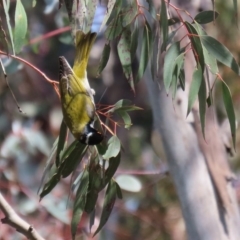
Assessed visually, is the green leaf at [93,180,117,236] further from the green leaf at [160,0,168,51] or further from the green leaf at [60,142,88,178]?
the green leaf at [160,0,168,51]

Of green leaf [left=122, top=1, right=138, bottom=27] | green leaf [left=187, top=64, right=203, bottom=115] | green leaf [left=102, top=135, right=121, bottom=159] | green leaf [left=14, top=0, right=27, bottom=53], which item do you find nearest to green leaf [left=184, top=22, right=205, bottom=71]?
green leaf [left=187, top=64, right=203, bottom=115]

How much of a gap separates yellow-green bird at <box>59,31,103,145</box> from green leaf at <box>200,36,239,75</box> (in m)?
0.28

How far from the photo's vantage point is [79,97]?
5.23ft

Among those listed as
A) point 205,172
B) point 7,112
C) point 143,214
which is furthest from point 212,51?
point 7,112

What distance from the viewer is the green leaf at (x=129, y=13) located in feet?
4.77

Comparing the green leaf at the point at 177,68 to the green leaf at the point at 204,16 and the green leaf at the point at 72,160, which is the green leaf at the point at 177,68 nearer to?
the green leaf at the point at 204,16

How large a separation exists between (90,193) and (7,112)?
7.04ft

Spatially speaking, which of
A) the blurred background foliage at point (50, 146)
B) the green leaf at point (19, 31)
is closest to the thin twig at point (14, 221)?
the green leaf at point (19, 31)

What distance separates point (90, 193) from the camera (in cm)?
154

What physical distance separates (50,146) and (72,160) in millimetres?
1621

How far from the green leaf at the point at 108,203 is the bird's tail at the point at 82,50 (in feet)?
0.87

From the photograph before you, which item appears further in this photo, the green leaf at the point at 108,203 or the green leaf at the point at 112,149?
the green leaf at the point at 108,203

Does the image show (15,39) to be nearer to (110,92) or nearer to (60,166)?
(60,166)

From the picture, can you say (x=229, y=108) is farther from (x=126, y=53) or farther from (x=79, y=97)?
(x=79, y=97)
